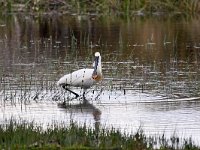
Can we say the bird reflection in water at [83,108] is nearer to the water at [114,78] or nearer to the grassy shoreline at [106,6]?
the water at [114,78]

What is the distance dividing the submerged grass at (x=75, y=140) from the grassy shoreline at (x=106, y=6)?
104 ft

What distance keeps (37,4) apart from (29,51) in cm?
1832

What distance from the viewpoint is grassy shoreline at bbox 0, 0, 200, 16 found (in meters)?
43.7

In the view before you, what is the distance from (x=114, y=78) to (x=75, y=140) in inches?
333

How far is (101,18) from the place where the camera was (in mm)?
41719

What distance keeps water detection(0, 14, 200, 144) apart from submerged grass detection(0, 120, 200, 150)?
1090 millimetres

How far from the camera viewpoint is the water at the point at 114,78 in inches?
585

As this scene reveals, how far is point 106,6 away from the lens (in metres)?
44.2

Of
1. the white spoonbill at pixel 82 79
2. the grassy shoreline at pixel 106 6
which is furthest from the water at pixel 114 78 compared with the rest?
the grassy shoreline at pixel 106 6

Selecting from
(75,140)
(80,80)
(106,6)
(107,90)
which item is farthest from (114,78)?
(106,6)

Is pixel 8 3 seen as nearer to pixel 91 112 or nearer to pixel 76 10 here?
pixel 76 10

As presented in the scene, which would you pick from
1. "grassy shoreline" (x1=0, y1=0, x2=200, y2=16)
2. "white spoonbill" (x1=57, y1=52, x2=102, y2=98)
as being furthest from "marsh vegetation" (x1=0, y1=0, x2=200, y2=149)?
"grassy shoreline" (x1=0, y1=0, x2=200, y2=16)

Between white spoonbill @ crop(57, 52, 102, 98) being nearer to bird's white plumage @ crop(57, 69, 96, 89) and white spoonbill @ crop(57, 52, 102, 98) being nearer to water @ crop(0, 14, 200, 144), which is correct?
Answer: bird's white plumage @ crop(57, 69, 96, 89)

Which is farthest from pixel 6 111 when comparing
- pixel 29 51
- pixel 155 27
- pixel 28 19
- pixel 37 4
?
pixel 37 4
